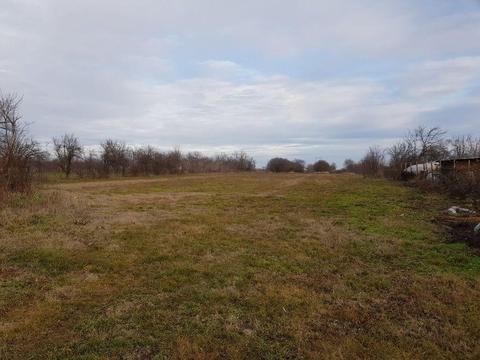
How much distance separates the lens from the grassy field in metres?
3.92

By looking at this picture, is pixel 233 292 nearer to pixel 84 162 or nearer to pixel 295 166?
pixel 84 162

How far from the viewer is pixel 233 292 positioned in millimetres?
5387

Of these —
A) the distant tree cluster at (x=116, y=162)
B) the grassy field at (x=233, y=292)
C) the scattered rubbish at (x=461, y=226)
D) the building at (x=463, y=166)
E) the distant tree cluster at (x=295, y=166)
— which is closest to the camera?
the grassy field at (x=233, y=292)

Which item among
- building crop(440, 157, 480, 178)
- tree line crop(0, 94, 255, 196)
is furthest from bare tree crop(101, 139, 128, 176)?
building crop(440, 157, 480, 178)

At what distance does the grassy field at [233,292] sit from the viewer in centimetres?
392

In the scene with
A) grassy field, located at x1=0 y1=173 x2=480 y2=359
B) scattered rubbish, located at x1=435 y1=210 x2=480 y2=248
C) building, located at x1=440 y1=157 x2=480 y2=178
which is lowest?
grassy field, located at x1=0 y1=173 x2=480 y2=359

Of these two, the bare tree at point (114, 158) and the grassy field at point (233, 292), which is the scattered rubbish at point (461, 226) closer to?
the grassy field at point (233, 292)

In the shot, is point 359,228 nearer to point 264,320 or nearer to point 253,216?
point 253,216

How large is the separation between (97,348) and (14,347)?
0.93 meters

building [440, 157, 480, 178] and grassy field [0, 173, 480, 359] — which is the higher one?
building [440, 157, 480, 178]

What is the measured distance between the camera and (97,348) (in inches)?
152

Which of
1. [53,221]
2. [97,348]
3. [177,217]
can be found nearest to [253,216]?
[177,217]

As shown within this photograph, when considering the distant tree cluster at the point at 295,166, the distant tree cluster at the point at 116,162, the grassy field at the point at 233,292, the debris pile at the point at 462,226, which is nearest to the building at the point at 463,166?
the debris pile at the point at 462,226

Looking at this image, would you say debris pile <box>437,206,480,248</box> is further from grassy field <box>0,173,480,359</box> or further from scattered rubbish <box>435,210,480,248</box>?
grassy field <box>0,173,480,359</box>
